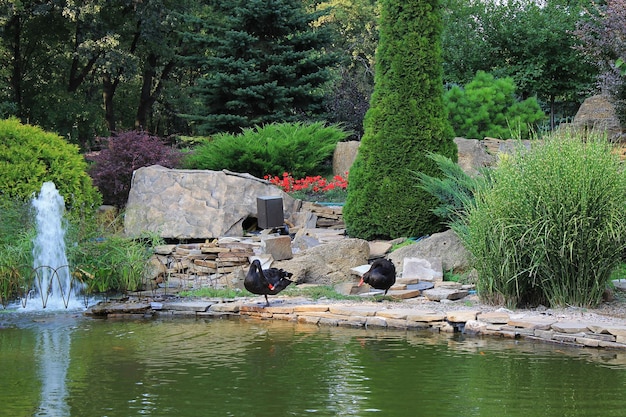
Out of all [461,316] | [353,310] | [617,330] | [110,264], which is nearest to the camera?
[617,330]

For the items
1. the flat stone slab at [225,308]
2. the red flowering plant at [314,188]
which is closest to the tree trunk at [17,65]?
the red flowering plant at [314,188]

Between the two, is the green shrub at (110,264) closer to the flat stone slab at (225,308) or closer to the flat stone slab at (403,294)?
the flat stone slab at (225,308)

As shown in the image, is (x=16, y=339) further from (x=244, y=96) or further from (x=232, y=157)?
(x=244, y=96)

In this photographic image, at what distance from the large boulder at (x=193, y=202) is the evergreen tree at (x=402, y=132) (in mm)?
1697

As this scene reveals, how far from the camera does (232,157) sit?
15.3 metres

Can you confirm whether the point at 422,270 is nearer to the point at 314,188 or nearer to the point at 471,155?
the point at 471,155

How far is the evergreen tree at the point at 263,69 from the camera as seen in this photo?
1933cm

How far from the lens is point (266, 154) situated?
15.4m

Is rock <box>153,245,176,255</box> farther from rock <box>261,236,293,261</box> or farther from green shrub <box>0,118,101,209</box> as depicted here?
rock <box>261,236,293,261</box>

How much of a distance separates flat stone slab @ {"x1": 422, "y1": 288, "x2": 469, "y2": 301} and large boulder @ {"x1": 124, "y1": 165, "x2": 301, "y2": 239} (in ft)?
14.0

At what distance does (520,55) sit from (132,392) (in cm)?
1751

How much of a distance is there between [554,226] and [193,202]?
6242mm

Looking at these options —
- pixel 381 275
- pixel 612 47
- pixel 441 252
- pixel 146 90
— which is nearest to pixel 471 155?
pixel 612 47

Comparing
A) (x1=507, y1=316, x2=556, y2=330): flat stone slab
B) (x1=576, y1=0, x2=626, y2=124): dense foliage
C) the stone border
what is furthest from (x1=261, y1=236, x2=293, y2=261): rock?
(x1=576, y1=0, x2=626, y2=124): dense foliage
